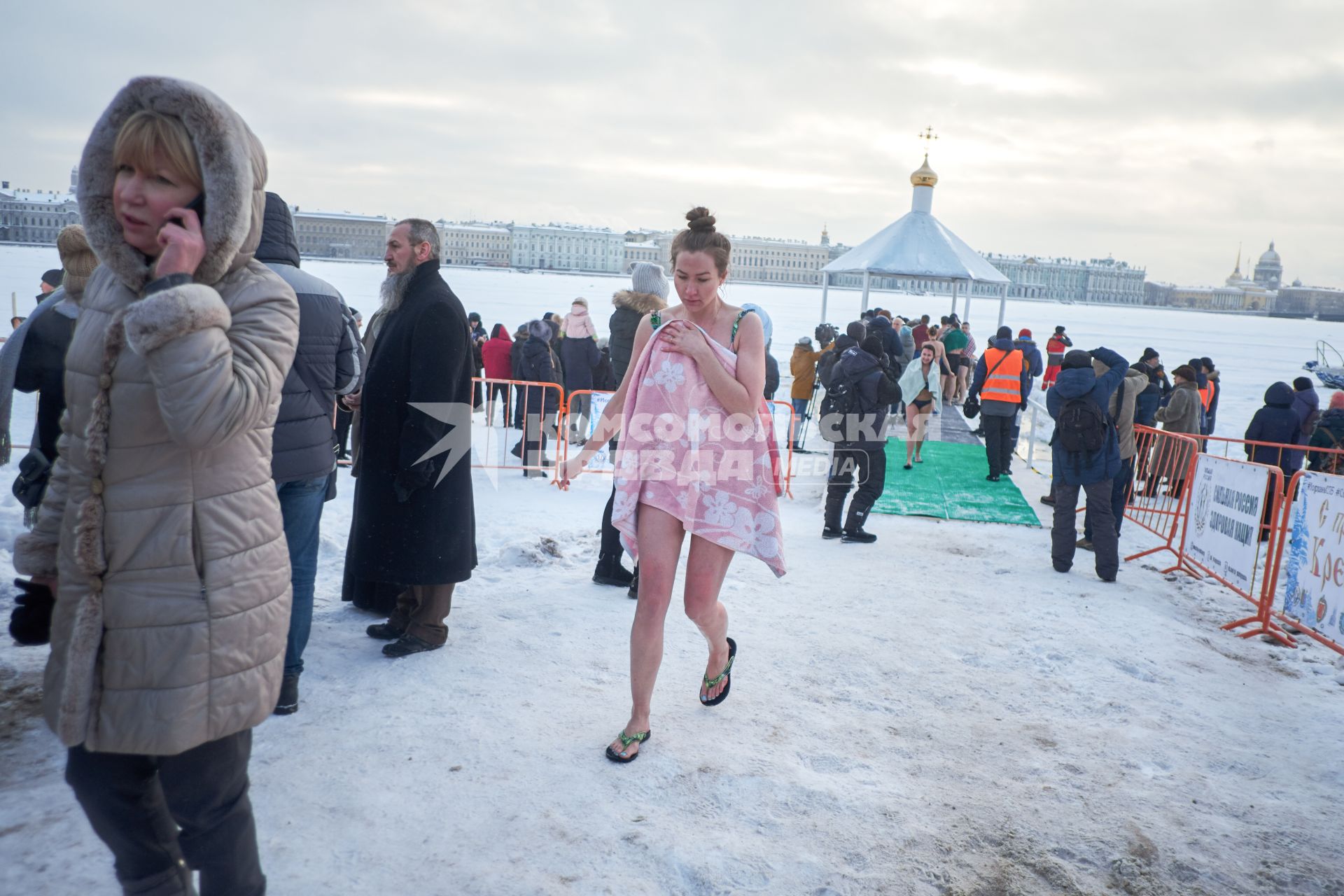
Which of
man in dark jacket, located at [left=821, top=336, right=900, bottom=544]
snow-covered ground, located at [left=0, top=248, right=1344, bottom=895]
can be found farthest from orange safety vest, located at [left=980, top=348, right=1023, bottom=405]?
snow-covered ground, located at [left=0, top=248, right=1344, bottom=895]

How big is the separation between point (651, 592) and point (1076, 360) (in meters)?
4.33

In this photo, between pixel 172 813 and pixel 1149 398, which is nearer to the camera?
pixel 172 813

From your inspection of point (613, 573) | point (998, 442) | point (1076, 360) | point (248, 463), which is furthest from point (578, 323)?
point (248, 463)

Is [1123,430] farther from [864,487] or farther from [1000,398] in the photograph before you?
[864,487]

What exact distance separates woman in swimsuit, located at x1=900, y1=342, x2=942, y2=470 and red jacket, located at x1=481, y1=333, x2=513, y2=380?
15.3 ft

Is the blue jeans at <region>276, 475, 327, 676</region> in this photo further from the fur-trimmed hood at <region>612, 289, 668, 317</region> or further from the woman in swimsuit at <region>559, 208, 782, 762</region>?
the fur-trimmed hood at <region>612, 289, 668, 317</region>

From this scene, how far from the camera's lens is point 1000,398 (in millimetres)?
9062

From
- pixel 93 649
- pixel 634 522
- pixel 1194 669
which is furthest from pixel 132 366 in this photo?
pixel 1194 669

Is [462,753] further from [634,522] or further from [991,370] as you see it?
[991,370]

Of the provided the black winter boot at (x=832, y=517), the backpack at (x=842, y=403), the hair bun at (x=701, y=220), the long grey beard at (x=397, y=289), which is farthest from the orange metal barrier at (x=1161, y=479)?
the long grey beard at (x=397, y=289)

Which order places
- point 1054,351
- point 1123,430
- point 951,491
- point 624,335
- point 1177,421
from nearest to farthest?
1. point 624,335
2. point 1123,430
3. point 951,491
4. point 1177,421
5. point 1054,351

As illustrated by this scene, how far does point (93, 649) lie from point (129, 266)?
696 mm

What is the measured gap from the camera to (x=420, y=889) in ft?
7.25

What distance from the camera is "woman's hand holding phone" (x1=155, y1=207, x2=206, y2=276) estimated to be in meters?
1.50
